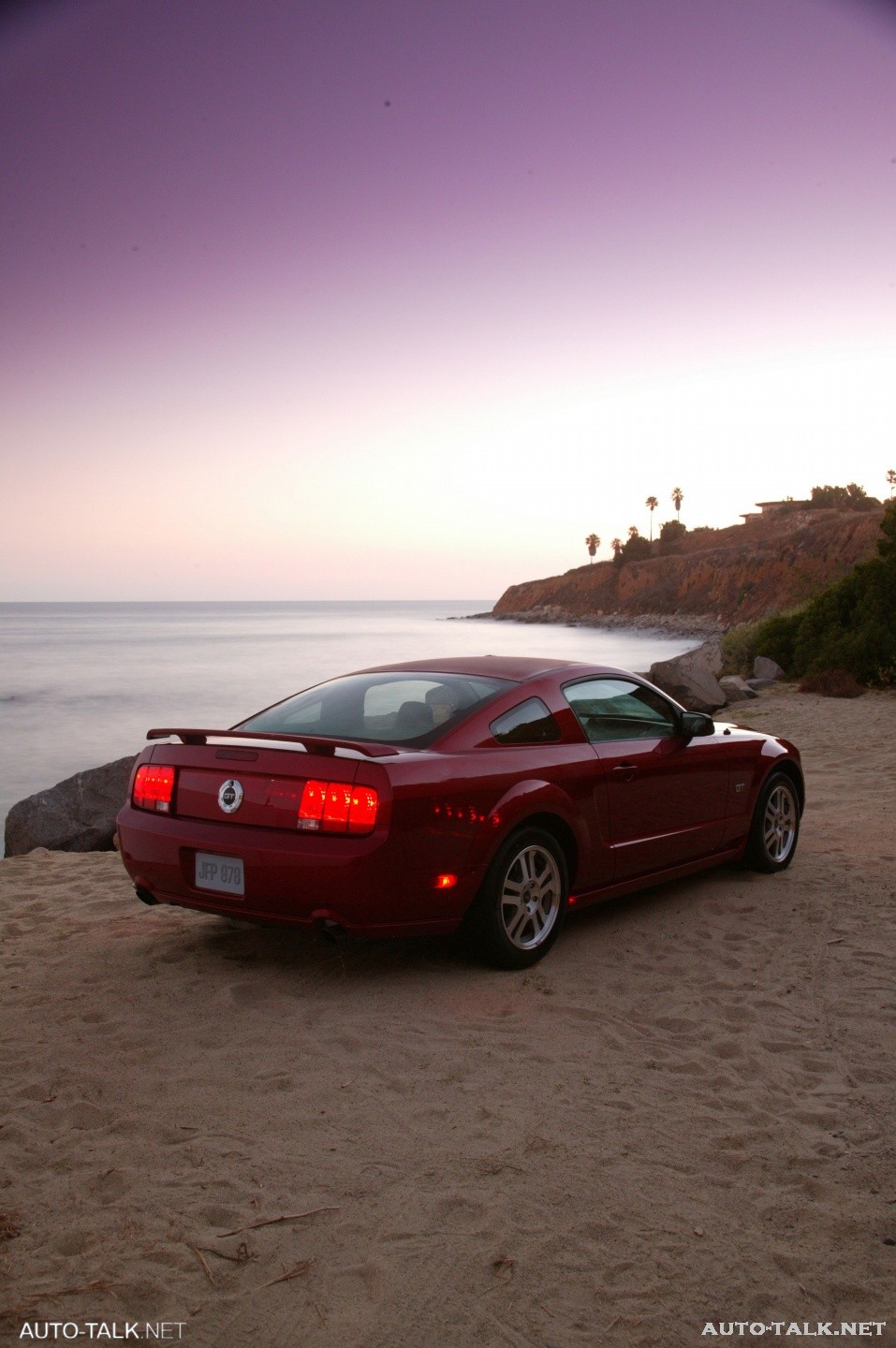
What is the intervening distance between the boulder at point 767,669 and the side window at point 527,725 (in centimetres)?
1831

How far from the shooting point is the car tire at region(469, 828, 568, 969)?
4.93 meters

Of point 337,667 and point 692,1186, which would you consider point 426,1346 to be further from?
point 337,667

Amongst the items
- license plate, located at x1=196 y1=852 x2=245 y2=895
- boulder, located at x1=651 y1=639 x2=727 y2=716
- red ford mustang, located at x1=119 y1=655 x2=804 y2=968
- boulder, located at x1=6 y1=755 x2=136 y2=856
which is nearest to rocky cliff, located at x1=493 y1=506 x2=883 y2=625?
boulder, located at x1=651 y1=639 x2=727 y2=716

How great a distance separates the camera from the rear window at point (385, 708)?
17.0 feet

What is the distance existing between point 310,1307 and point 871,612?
807 inches

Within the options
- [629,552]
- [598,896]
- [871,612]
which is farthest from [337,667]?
[629,552]

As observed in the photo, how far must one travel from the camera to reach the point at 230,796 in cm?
482

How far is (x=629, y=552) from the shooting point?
11275cm

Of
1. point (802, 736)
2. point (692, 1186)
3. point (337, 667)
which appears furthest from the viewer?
point (337, 667)

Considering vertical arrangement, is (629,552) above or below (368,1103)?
above

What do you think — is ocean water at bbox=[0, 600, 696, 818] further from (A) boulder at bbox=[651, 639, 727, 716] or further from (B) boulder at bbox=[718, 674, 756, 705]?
(B) boulder at bbox=[718, 674, 756, 705]

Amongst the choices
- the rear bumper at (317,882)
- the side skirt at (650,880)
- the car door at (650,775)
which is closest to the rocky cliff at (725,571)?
the side skirt at (650,880)

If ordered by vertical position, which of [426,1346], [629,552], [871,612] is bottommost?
[426,1346]

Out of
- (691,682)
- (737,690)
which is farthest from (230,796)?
(737,690)
